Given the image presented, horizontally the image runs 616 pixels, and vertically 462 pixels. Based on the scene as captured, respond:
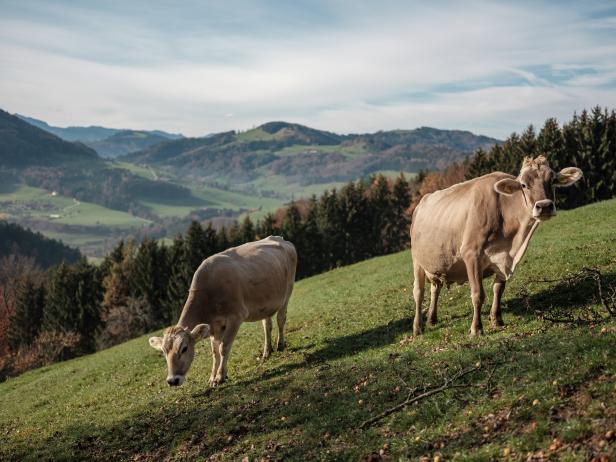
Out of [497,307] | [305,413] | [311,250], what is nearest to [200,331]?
[305,413]

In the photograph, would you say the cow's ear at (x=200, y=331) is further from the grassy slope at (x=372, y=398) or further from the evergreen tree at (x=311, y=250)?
the evergreen tree at (x=311, y=250)

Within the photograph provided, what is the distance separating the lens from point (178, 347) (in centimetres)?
1485

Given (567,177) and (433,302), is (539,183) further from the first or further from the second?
(433,302)

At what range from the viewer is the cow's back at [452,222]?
14203mm

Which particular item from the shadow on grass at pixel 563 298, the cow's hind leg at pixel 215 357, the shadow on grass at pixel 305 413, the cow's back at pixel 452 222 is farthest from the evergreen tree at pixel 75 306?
the shadow on grass at pixel 563 298

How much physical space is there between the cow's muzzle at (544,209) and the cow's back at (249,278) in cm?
944

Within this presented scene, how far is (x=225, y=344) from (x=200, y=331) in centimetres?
150

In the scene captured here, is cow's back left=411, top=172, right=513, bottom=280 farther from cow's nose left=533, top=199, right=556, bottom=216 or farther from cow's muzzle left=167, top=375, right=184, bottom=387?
cow's muzzle left=167, top=375, right=184, bottom=387

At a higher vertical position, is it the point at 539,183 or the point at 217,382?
the point at 539,183

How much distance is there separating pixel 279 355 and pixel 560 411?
1242cm

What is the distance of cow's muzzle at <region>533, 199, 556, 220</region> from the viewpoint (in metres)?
12.4

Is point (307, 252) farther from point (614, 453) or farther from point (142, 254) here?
point (614, 453)

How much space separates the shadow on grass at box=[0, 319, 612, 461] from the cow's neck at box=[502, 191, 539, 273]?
233cm

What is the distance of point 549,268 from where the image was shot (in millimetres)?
20828
